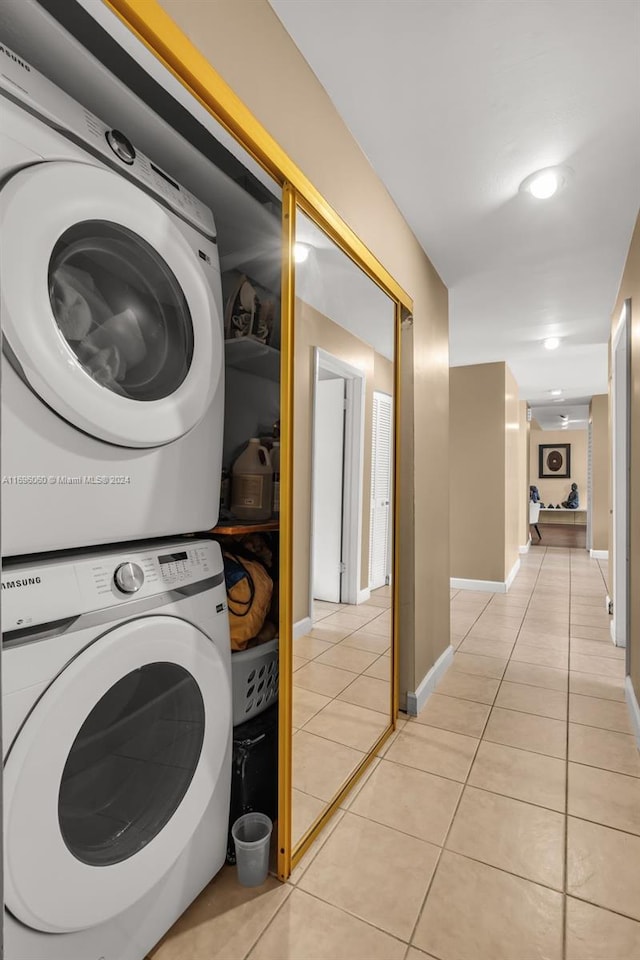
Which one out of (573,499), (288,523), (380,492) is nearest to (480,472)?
(380,492)

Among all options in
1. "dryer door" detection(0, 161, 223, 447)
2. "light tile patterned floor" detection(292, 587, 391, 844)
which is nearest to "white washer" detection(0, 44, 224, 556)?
"dryer door" detection(0, 161, 223, 447)

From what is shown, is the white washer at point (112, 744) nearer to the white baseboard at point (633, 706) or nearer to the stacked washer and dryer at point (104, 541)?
the stacked washer and dryer at point (104, 541)

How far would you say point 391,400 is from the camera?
236 cm

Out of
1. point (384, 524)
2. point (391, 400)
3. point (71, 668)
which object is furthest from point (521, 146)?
point (71, 668)

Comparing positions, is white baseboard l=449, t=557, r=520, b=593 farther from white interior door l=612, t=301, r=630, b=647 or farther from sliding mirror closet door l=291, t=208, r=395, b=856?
sliding mirror closet door l=291, t=208, r=395, b=856

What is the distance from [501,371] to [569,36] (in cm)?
404

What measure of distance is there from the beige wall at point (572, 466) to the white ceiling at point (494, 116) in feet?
34.0

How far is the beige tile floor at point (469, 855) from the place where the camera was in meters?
1.32

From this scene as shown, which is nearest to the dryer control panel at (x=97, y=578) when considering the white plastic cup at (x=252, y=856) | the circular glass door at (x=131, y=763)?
the circular glass door at (x=131, y=763)

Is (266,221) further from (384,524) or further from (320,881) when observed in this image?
(320,881)

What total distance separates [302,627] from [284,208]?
126 centimetres

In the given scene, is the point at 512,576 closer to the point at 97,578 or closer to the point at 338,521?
the point at 338,521

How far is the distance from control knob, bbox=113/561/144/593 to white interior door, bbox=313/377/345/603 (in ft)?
2.26

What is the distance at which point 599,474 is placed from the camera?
706cm
